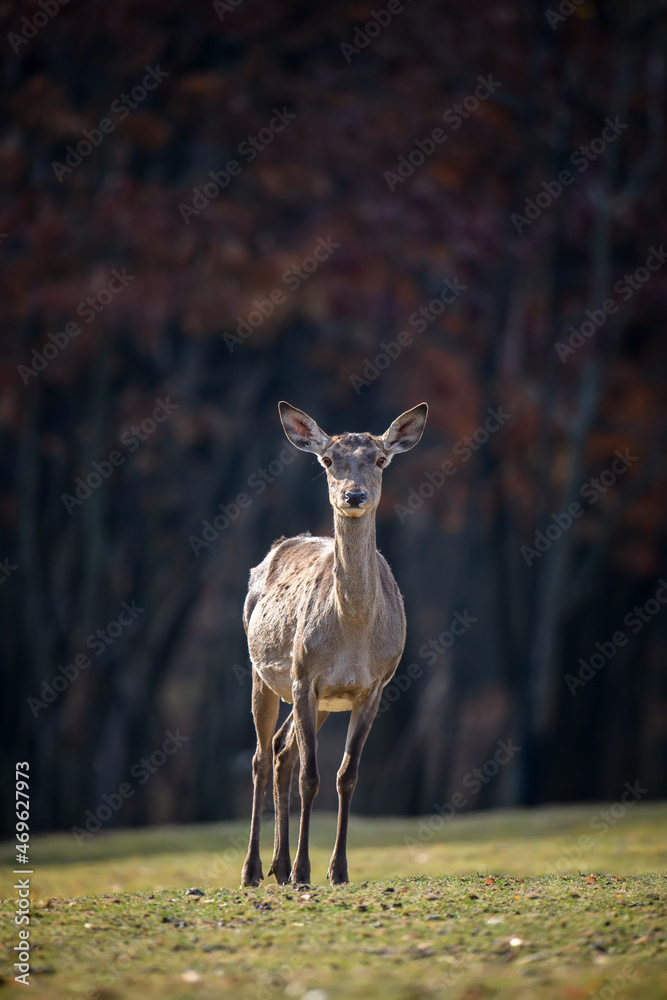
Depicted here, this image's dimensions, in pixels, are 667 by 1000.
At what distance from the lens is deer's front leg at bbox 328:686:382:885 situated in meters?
10.7

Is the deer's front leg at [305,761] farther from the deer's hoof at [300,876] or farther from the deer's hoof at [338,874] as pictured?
the deer's hoof at [338,874]

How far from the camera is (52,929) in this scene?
29.6 feet

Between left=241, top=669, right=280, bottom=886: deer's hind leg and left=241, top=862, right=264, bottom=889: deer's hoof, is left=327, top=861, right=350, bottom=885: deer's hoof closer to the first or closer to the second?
left=241, top=862, right=264, bottom=889: deer's hoof

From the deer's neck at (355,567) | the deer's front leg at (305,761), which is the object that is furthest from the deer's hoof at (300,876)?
the deer's neck at (355,567)

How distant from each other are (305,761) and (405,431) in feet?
9.03

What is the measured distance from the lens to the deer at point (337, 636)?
420 inches

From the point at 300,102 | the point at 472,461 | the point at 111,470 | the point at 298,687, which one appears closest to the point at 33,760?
the point at 111,470

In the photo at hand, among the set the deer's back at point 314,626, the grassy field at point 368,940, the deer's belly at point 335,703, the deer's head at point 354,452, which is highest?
the deer's head at point 354,452

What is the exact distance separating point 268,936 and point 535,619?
13693 millimetres

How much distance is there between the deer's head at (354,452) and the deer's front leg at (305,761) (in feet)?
4.67

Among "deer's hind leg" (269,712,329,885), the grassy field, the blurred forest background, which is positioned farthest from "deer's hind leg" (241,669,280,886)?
the blurred forest background

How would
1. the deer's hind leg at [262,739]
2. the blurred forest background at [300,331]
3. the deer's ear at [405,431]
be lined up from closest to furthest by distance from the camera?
the deer's ear at [405,431]
the deer's hind leg at [262,739]
the blurred forest background at [300,331]

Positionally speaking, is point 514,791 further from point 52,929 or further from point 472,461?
point 52,929

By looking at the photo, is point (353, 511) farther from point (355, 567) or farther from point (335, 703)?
point (335, 703)
